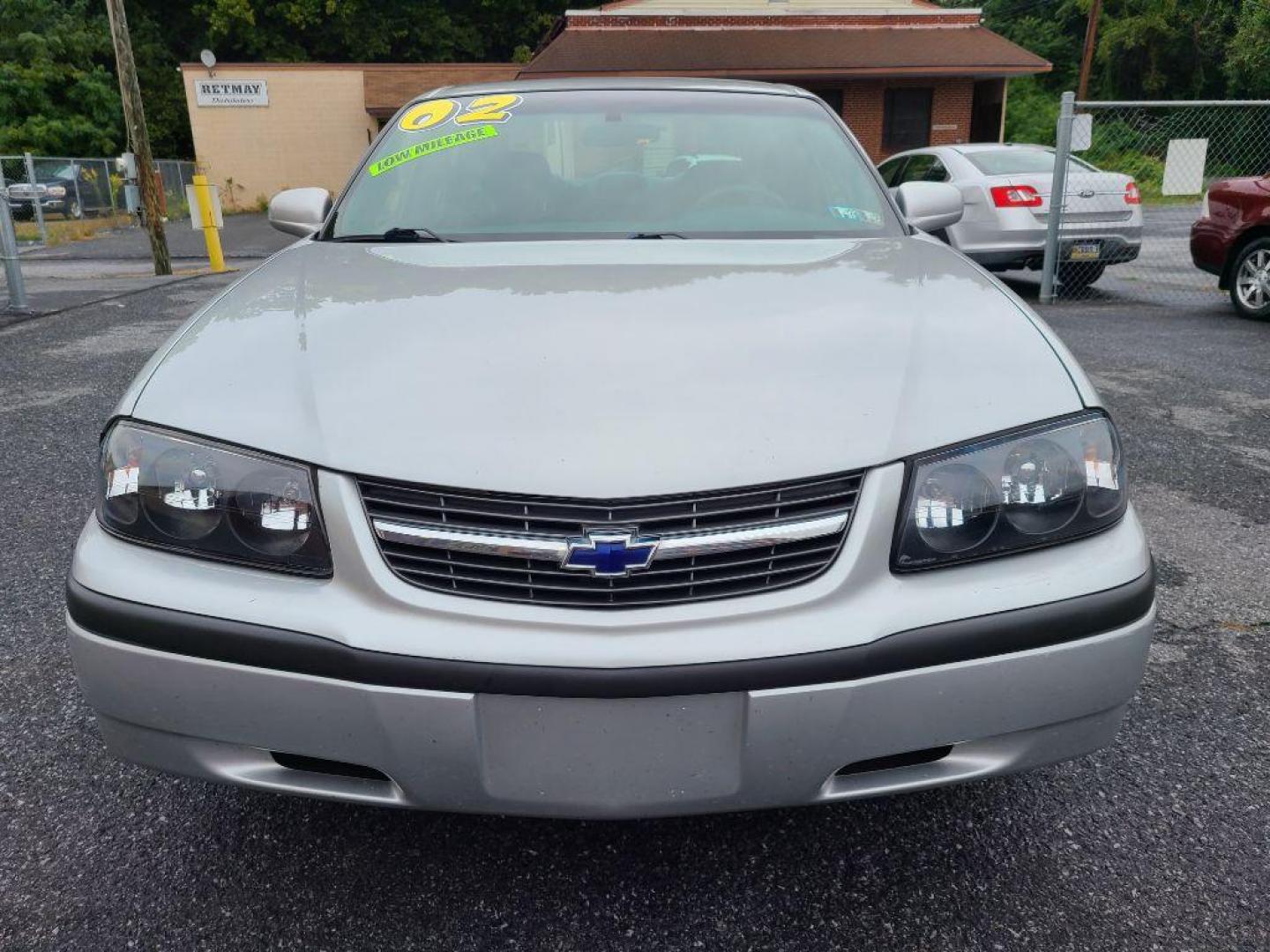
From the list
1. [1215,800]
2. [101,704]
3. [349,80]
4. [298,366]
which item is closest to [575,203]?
[298,366]

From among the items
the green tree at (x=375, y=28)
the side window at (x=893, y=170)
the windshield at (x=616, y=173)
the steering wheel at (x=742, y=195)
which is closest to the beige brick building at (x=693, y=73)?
the green tree at (x=375, y=28)

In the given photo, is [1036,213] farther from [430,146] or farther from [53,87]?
[53,87]

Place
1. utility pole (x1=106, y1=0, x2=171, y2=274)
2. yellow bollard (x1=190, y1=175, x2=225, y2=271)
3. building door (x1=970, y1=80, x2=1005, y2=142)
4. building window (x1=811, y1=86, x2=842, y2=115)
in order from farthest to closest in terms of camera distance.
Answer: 1. building door (x1=970, y1=80, x2=1005, y2=142)
2. building window (x1=811, y1=86, x2=842, y2=115)
3. yellow bollard (x1=190, y1=175, x2=225, y2=271)
4. utility pole (x1=106, y1=0, x2=171, y2=274)

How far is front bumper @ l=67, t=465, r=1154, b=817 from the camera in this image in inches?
53.6

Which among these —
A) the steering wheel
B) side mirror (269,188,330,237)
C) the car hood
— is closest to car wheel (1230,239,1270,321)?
the steering wheel

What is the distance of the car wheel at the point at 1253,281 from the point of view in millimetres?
7508

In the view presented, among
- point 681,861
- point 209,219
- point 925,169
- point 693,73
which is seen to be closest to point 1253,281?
point 925,169

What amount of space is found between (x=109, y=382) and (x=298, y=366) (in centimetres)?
474

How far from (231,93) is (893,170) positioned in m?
24.2

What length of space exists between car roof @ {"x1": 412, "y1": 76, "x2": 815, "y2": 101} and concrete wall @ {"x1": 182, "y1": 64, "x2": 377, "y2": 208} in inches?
1082

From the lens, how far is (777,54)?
23875 millimetres

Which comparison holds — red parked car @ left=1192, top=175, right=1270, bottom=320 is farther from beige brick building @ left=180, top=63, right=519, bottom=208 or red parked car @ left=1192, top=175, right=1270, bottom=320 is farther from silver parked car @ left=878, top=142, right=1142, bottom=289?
beige brick building @ left=180, top=63, right=519, bottom=208

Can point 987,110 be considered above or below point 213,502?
below

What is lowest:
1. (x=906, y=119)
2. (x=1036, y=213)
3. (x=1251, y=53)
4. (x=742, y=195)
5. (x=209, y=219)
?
(x=209, y=219)
